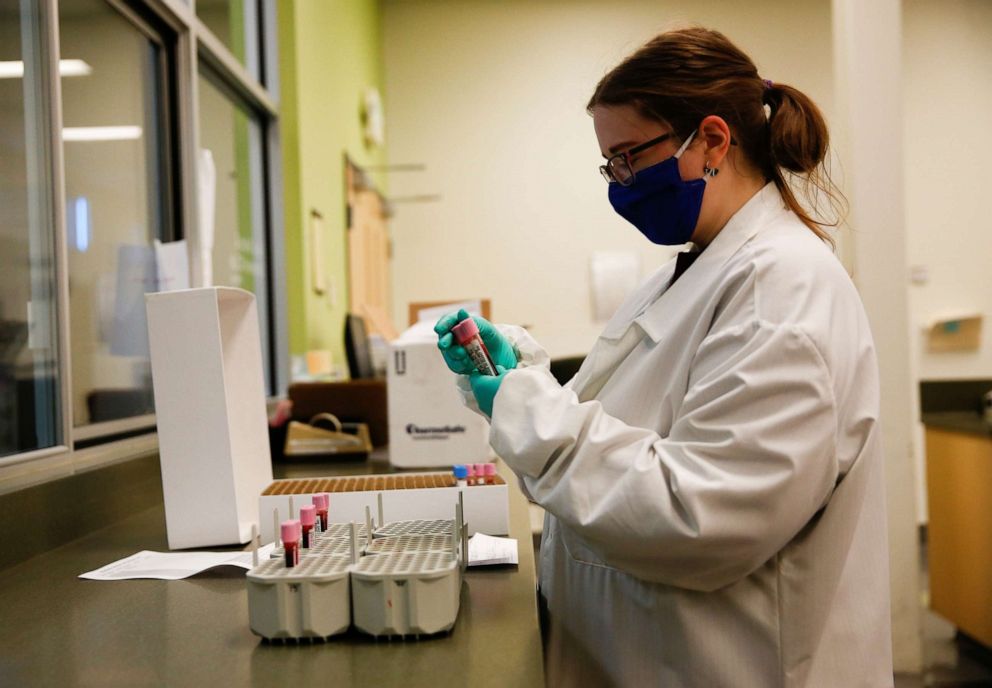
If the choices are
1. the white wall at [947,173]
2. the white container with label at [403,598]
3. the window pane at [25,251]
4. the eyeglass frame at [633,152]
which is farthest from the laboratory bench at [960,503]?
the window pane at [25,251]

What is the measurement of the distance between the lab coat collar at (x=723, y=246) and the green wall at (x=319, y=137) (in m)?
2.39

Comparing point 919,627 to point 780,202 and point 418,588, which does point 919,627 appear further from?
point 418,588

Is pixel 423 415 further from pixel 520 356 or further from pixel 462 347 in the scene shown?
pixel 462 347

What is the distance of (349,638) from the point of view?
860 millimetres

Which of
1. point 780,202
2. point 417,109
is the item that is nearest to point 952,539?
point 780,202

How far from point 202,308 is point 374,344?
2047 mm

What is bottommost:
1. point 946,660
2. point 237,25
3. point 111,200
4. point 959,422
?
point 946,660

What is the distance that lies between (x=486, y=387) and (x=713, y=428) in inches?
11.6

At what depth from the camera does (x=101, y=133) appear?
2.04m

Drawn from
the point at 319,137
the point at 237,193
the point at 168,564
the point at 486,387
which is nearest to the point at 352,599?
the point at 486,387

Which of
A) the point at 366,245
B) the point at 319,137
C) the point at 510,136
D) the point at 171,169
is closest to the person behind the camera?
the point at 171,169

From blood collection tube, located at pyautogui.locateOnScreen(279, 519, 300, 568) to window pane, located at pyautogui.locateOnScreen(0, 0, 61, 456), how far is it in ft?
2.91

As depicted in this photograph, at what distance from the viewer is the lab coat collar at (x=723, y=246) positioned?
1090mm

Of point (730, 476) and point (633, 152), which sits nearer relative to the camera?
point (730, 476)
